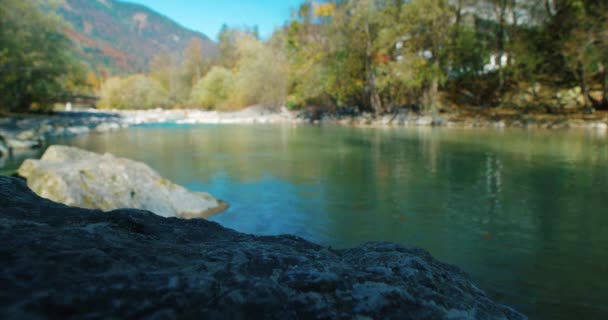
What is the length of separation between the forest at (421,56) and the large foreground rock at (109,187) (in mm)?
19694

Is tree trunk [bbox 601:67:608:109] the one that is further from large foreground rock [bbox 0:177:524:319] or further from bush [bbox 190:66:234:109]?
bush [bbox 190:66:234:109]

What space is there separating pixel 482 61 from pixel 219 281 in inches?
→ 1416

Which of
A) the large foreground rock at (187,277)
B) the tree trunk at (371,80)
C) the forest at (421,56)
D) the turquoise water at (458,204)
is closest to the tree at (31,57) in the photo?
the forest at (421,56)

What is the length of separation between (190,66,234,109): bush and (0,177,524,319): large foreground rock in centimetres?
5534

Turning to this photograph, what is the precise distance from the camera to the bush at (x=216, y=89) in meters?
56.5

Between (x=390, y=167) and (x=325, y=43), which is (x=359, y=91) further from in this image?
(x=390, y=167)

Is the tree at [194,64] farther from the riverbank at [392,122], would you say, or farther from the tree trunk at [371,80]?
the tree trunk at [371,80]

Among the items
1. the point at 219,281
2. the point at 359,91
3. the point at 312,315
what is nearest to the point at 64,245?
the point at 219,281

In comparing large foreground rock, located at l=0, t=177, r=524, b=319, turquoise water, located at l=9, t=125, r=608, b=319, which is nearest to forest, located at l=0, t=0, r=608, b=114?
turquoise water, located at l=9, t=125, r=608, b=319

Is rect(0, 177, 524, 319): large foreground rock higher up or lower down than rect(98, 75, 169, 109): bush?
lower down

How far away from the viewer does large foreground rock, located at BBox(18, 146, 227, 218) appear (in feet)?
18.5

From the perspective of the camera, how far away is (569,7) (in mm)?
26891

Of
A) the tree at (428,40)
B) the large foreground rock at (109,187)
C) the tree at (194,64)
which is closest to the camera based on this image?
the large foreground rock at (109,187)

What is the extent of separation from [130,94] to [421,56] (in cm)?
4987
